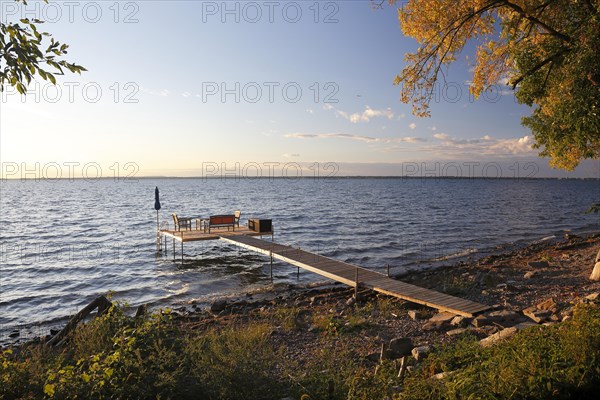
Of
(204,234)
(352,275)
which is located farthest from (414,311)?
(204,234)

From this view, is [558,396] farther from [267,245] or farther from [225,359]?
[267,245]

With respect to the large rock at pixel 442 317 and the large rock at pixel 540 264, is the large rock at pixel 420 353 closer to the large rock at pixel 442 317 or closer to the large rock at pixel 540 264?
the large rock at pixel 442 317

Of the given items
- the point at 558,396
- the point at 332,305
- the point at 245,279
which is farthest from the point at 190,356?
the point at 245,279

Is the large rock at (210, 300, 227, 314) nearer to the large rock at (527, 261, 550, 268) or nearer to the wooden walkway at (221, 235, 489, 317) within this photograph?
the wooden walkway at (221, 235, 489, 317)

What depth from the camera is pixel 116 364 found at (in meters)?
5.09

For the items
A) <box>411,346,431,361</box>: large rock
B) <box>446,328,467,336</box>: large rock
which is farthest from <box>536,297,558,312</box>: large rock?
<box>411,346,431,361</box>: large rock

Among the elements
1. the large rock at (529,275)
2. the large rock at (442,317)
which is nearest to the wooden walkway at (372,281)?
the large rock at (442,317)

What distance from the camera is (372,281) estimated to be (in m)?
14.9

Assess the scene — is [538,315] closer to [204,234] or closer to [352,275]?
[352,275]

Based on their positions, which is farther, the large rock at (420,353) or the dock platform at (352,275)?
the dock platform at (352,275)

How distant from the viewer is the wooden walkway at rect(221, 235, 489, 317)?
11.7 meters

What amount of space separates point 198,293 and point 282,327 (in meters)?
8.78

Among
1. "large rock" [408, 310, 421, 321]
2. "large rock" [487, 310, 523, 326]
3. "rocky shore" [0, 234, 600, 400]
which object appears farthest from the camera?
"large rock" [408, 310, 421, 321]

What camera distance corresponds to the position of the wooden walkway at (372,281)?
11661 millimetres
